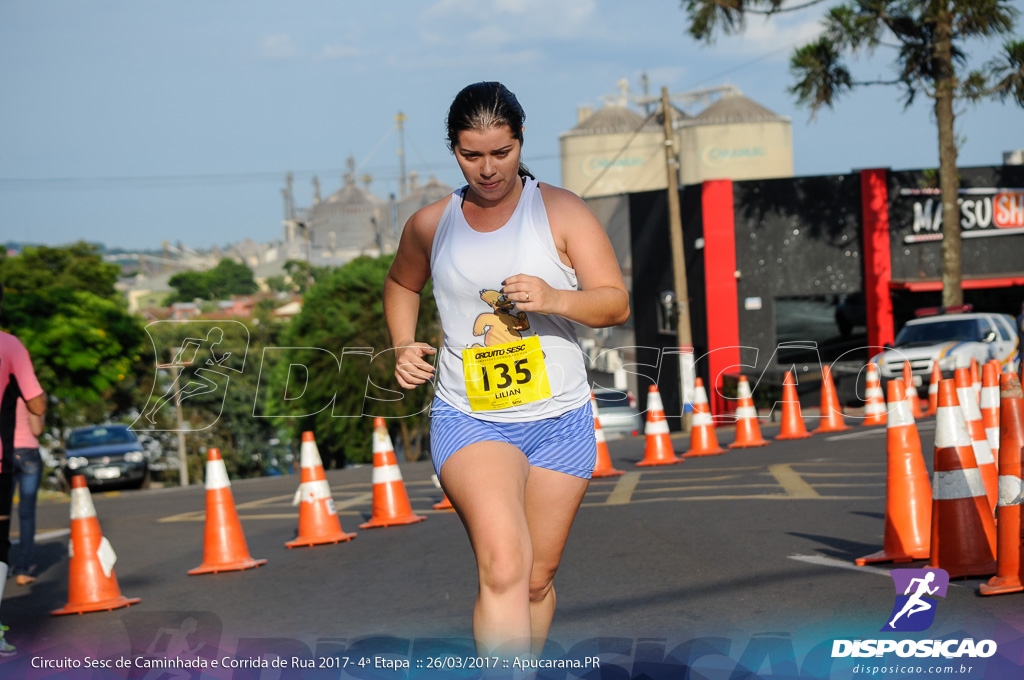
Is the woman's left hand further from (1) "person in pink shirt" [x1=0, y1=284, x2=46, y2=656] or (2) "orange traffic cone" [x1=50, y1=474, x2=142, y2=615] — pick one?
(2) "orange traffic cone" [x1=50, y1=474, x2=142, y2=615]

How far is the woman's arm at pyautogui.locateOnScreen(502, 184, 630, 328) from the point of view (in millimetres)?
3803

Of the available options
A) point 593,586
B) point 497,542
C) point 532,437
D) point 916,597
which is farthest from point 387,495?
point 497,542

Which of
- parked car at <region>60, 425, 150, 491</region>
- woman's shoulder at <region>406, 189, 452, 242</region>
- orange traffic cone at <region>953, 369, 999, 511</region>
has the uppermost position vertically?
woman's shoulder at <region>406, 189, 452, 242</region>

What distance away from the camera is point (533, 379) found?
3908 millimetres

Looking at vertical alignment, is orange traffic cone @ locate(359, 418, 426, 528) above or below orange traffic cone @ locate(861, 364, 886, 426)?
above

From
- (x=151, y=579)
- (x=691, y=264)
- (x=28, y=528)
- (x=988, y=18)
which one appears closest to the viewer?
(x=151, y=579)

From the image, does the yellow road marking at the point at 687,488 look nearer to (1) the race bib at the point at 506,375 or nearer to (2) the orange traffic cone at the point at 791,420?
(2) the orange traffic cone at the point at 791,420

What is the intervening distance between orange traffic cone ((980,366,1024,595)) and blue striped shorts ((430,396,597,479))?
96.0 inches

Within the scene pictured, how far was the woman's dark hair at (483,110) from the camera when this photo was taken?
3.78 metres

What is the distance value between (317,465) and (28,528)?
2274mm

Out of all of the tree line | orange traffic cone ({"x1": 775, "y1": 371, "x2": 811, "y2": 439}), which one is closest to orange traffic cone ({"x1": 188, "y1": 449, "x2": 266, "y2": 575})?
orange traffic cone ({"x1": 775, "y1": 371, "x2": 811, "y2": 439})

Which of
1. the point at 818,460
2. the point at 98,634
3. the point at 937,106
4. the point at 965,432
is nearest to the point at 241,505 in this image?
the point at 818,460

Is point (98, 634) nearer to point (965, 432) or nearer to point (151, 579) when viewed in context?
point (151, 579)

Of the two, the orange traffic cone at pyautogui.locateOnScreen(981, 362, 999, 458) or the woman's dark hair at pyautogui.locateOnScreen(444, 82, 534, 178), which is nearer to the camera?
the woman's dark hair at pyautogui.locateOnScreen(444, 82, 534, 178)
